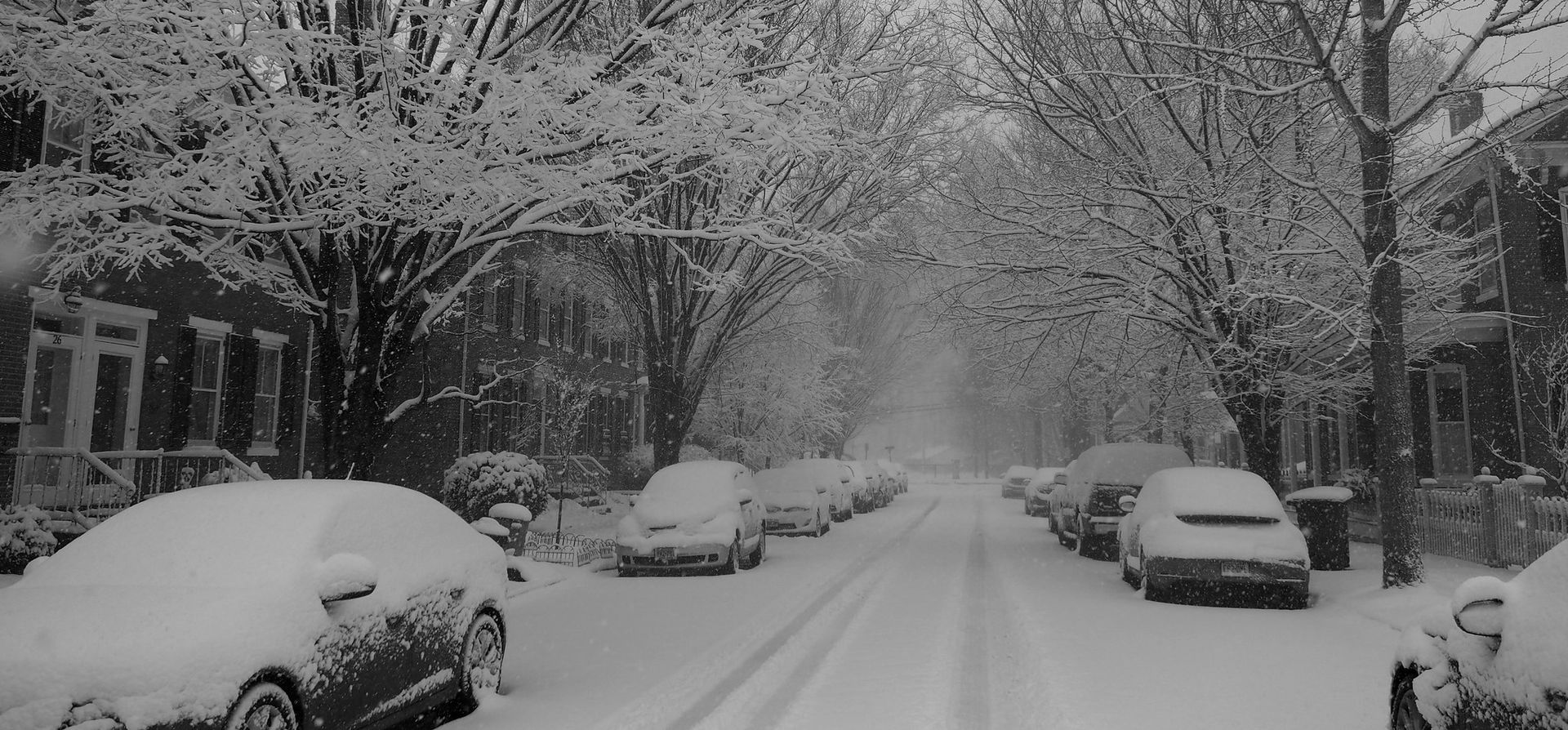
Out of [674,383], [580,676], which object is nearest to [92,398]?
[674,383]

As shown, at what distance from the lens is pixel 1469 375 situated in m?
20.8

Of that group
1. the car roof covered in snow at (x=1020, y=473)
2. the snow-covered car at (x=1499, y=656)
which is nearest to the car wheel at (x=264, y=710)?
the snow-covered car at (x=1499, y=656)

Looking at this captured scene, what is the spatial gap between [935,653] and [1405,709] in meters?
3.81

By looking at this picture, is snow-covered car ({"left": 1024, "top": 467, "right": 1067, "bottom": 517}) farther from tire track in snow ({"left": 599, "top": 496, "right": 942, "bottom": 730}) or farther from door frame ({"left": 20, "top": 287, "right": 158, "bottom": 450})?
door frame ({"left": 20, "top": 287, "right": 158, "bottom": 450})

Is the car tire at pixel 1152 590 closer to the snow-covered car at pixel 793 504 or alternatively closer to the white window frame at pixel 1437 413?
the snow-covered car at pixel 793 504

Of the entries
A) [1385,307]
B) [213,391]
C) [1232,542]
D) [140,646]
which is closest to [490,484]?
[213,391]

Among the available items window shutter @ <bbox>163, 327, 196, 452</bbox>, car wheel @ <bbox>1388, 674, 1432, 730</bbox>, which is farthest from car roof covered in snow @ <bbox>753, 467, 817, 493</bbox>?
car wheel @ <bbox>1388, 674, 1432, 730</bbox>

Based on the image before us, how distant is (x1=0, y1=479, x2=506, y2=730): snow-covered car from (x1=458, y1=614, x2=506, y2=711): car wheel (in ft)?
0.05

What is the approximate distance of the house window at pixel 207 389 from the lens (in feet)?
52.1

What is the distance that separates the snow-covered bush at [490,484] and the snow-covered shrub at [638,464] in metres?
9.09

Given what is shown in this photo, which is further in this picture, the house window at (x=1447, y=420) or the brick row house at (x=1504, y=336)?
the house window at (x=1447, y=420)

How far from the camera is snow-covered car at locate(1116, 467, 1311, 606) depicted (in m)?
10.6

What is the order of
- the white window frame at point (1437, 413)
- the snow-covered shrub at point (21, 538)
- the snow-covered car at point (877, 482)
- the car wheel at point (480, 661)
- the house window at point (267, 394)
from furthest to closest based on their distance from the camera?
the snow-covered car at point (877, 482) < the white window frame at point (1437, 413) < the house window at point (267, 394) < the snow-covered shrub at point (21, 538) < the car wheel at point (480, 661)

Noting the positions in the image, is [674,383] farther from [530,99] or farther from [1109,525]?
[530,99]
